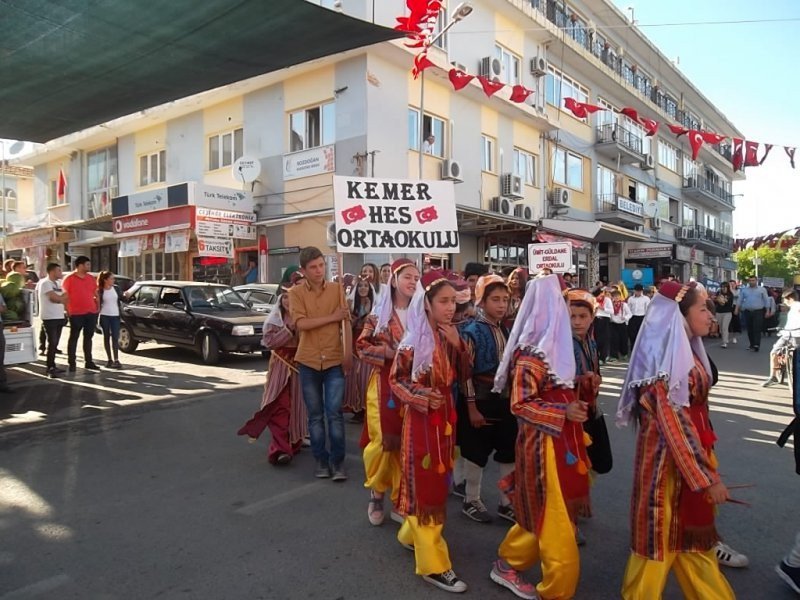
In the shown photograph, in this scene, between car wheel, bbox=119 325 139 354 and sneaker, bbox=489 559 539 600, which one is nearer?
sneaker, bbox=489 559 539 600

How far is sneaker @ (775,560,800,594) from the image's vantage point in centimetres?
301

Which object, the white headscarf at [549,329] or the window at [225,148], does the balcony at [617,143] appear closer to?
the window at [225,148]

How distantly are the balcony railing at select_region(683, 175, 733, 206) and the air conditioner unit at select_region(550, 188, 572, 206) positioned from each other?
1810 centimetres

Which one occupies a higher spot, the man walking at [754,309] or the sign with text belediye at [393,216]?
the sign with text belediye at [393,216]

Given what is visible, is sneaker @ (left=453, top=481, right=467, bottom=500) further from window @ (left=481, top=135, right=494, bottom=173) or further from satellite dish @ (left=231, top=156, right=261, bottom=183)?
window @ (left=481, top=135, right=494, bottom=173)

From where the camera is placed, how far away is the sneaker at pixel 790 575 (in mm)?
3008

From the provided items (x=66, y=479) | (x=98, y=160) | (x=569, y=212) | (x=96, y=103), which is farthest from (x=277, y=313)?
(x=98, y=160)

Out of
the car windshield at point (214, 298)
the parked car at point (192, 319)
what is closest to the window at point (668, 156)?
the car windshield at point (214, 298)

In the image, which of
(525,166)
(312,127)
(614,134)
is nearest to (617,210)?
(614,134)

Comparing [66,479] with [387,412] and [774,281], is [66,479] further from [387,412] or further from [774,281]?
[774,281]

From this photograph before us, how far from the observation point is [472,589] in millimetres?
3115

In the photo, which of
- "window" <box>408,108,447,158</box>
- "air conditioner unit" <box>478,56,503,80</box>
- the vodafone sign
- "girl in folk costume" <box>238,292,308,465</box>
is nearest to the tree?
"air conditioner unit" <box>478,56,503,80</box>

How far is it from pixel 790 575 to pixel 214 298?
35.8ft

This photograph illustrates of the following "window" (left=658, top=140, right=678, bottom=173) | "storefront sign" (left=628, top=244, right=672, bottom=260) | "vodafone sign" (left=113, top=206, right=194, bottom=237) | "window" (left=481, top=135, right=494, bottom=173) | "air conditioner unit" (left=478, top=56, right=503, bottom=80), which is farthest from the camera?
"window" (left=658, top=140, right=678, bottom=173)
